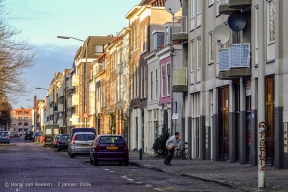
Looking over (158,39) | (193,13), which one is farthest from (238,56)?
(158,39)

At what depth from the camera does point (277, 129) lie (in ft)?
90.8

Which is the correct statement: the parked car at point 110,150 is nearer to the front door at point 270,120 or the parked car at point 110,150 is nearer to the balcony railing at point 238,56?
the balcony railing at point 238,56

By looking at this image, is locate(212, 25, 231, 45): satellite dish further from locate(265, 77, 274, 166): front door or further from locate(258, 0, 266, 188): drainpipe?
locate(258, 0, 266, 188): drainpipe

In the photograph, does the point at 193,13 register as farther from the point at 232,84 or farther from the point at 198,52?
the point at 232,84

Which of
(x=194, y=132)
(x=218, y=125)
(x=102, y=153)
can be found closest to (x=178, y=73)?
(x=194, y=132)

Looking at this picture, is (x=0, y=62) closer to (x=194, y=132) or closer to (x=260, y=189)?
(x=194, y=132)

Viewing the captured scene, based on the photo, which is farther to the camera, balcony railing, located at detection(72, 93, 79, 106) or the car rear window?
balcony railing, located at detection(72, 93, 79, 106)

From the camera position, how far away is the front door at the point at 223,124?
35781 millimetres

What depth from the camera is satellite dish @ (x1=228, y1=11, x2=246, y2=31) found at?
1242 inches

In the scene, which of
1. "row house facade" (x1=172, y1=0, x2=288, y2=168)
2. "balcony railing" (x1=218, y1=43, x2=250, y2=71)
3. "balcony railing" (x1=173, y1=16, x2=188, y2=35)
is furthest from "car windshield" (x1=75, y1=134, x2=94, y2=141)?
"balcony railing" (x1=218, y1=43, x2=250, y2=71)

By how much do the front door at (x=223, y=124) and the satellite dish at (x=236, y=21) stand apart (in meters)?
4.71

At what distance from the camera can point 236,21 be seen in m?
31.7

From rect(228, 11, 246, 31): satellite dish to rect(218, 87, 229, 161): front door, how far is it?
471 centimetres

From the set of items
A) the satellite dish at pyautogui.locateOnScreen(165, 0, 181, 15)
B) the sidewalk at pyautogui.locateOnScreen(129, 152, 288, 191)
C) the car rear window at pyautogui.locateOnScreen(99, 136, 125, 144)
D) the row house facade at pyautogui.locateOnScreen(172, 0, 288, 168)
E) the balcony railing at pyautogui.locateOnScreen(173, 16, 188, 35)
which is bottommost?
the sidewalk at pyautogui.locateOnScreen(129, 152, 288, 191)
